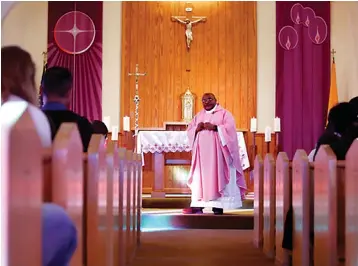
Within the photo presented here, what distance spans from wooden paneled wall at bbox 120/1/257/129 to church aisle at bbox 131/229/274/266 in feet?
11.9

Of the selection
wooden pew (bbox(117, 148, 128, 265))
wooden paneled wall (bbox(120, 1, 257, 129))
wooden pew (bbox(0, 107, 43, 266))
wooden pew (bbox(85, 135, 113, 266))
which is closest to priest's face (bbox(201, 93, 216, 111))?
wooden paneled wall (bbox(120, 1, 257, 129))

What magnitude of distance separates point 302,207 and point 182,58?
638cm

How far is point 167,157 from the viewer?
28.0ft

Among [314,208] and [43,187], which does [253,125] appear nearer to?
[314,208]

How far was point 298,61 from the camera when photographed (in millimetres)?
9211

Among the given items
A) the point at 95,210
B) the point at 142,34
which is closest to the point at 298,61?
the point at 142,34

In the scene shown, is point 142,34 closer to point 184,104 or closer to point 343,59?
point 184,104

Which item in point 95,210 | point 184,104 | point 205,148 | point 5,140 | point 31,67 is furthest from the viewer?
point 184,104

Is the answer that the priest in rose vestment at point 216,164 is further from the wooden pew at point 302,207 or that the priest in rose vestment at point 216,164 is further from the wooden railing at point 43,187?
the wooden railing at point 43,187

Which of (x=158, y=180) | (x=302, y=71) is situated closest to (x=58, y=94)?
(x=158, y=180)

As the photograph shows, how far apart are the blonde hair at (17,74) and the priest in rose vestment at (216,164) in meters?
4.36

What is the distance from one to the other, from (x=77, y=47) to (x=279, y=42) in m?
3.25

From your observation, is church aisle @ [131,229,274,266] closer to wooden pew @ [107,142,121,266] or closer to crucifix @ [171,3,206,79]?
wooden pew @ [107,142,121,266]

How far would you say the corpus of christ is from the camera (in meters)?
1.62
